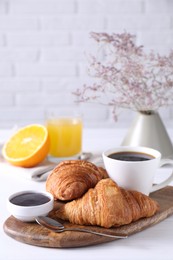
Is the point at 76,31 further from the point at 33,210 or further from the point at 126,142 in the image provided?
the point at 33,210

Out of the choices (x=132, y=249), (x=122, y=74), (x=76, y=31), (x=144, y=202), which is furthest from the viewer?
(x=76, y=31)

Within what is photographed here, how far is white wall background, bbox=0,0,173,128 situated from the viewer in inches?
114

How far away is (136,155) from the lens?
1.25m

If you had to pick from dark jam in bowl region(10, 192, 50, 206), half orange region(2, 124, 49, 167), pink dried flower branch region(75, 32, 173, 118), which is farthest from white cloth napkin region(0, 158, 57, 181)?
dark jam in bowl region(10, 192, 50, 206)

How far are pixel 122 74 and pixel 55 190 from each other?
19.0 inches

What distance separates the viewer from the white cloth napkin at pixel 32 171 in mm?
1432

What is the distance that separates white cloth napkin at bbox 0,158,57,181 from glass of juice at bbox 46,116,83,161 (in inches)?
4.4

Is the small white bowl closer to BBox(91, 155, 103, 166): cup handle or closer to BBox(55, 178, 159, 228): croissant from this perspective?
BBox(55, 178, 159, 228): croissant

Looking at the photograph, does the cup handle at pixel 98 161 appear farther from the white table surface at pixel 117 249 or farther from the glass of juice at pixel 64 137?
the white table surface at pixel 117 249

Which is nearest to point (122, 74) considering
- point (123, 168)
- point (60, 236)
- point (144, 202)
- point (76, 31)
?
point (123, 168)

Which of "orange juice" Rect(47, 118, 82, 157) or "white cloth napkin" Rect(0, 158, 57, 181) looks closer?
"white cloth napkin" Rect(0, 158, 57, 181)

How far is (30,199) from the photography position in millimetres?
1062

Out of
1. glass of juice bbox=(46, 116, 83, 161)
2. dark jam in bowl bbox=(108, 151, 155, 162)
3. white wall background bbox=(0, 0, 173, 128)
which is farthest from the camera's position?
white wall background bbox=(0, 0, 173, 128)

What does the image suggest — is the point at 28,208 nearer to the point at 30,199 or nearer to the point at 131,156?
the point at 30,199
